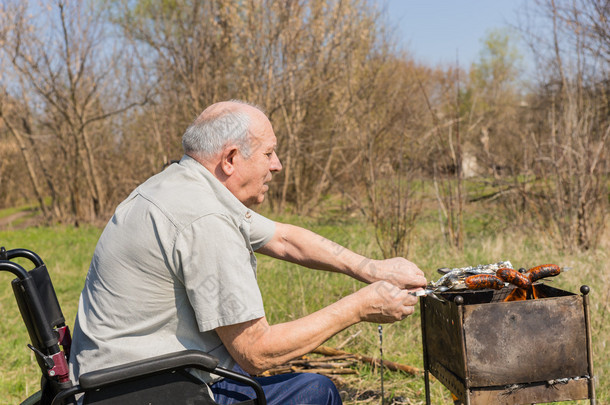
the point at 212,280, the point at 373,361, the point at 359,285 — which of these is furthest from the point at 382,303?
the point at 359,285

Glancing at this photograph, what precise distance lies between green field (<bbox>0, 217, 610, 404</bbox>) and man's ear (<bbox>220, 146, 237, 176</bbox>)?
6.69 ft

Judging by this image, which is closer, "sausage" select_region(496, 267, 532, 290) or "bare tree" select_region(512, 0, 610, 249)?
"sausage" select_region(496, 267, 532, 290)

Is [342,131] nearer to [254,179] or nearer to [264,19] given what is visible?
[264,19]

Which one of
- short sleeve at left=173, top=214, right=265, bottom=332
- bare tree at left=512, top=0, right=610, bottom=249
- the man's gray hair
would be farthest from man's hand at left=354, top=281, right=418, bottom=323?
bare tree at left=512, top=0, right=610, bottom=249

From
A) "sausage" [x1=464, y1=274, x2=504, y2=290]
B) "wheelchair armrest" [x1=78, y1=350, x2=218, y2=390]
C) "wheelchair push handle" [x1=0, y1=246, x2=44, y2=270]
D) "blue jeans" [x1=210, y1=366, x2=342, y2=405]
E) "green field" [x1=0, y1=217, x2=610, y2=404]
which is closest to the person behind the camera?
"wheelchair armrest" [x1=78, y1=350, x2=218, y2=390]

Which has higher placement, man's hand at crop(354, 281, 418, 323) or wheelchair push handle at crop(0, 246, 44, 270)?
wheelchair push handle at crop(0, 246, 44, 270)

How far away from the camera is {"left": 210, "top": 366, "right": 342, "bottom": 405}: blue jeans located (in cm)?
224

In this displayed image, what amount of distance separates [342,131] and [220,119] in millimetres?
10905

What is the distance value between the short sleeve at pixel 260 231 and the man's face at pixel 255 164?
45 centimetres

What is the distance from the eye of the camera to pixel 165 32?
1233cm

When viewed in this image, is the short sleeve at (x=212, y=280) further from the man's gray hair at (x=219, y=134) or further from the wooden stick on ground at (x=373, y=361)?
the wooden stick on ground at (x=373, y=361)

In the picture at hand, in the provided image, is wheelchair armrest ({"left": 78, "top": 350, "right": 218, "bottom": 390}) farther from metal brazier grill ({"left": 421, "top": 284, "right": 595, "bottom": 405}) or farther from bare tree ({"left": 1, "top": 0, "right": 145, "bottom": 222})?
bare tree ({"left": 1, "top": 0, "right": 145, "bottom": 222})

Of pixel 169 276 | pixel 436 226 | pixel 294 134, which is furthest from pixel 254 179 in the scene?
pixel 294 134

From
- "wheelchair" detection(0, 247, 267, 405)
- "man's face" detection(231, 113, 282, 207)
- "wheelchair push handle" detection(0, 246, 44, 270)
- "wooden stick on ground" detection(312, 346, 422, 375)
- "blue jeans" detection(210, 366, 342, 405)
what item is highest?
"man's face" detection(231, 113, 282, 207)
